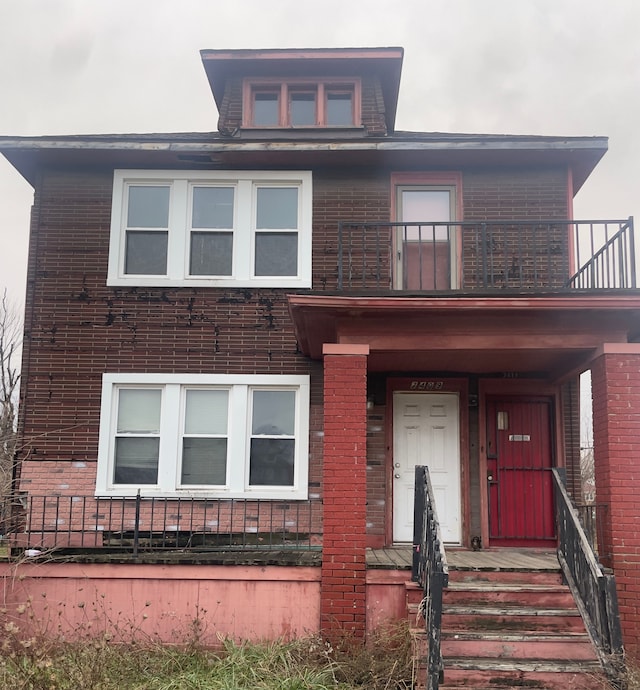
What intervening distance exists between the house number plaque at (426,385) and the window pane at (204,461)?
2841 millimetres

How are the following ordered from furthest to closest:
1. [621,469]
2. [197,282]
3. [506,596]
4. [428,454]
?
[197,282]
[428,454]
[621,469]
[506,596]

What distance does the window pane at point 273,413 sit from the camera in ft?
32.8

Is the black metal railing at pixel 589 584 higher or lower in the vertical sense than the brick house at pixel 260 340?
lower

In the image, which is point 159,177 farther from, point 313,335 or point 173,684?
point 173,684

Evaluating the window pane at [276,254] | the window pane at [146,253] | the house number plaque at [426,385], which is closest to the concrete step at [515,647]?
the house number plaque at [426,385]

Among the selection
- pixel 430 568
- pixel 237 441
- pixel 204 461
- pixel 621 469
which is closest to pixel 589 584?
pixel 621 469

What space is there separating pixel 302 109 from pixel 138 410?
5719 millimetres

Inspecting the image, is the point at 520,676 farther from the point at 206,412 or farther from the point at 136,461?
the point at 136,461

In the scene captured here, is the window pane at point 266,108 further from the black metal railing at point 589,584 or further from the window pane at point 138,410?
the black metal railing at point 589,584

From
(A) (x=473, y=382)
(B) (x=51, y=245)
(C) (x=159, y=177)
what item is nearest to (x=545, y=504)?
(A) (x=473, y=382)

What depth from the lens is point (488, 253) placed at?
10148 millimetres

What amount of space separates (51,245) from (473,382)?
21.8 feet

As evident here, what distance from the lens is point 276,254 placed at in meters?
10.4

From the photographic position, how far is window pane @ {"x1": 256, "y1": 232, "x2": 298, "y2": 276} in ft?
33.9
